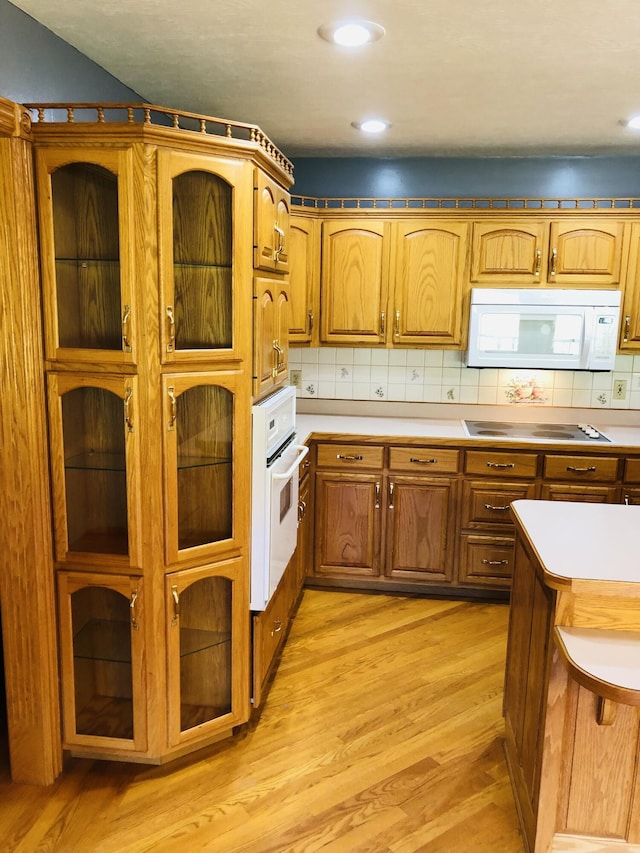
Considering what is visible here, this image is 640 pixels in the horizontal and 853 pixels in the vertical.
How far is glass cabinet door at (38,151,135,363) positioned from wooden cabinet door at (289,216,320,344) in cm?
173

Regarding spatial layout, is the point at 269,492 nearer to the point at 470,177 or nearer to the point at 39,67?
the point at 39,67

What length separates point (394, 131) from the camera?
3.41 metres

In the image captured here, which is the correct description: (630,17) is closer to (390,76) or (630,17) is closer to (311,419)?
(390,76)

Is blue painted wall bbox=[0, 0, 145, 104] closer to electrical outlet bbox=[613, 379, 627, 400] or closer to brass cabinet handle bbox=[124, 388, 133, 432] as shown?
brass cabinet handle bbox=[124, 388, 133, 432]

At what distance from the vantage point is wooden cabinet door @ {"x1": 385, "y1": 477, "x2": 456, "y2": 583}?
3.68 metres

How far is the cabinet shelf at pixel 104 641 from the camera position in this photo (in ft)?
7.61

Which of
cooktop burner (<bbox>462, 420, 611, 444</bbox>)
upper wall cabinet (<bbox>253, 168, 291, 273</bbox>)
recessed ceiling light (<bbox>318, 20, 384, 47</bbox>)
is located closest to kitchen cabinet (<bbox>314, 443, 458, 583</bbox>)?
cooktop burner (<bbox>462, 420, 611, 444</bbox>)

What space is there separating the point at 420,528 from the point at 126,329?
2.19 metres

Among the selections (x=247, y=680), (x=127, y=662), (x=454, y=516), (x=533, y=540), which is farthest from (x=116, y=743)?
(x=454, y=516)

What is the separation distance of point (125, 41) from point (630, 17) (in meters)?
1.65

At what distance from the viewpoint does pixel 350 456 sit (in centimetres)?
371

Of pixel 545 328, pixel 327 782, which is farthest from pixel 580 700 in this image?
pixel 545 328

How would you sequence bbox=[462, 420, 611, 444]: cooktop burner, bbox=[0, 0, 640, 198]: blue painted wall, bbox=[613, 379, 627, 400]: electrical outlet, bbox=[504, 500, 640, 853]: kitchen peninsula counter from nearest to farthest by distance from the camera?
bbox=[504, 500, 640, 853]: kitchen peninsula counter → bbox=[462, 420, 611, 444]: cooktop burner → bbox=[0, 0, 640, 198]: blue painted wall → bbox=[613, 379, 627, 400]: electrical outlet

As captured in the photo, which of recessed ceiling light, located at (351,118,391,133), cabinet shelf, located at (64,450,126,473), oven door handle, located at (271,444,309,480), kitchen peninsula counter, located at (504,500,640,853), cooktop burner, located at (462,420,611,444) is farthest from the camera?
cooktop burner, located at (462,420,611,444)
